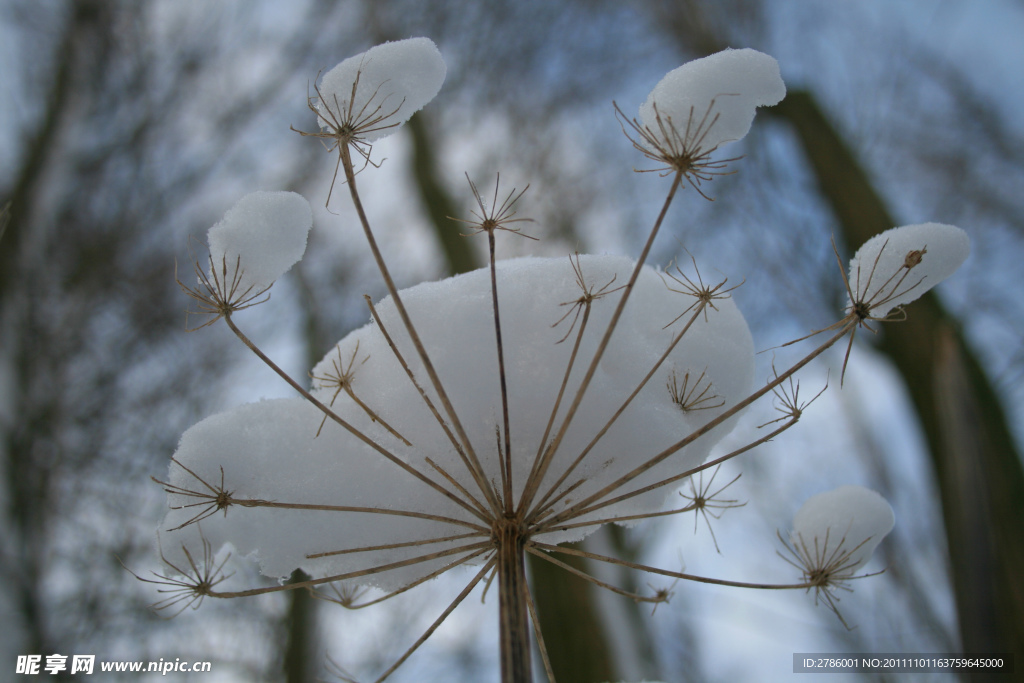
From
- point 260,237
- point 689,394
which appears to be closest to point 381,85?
point 260,237

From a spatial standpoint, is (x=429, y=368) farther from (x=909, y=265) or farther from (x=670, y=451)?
(x=909, y=265)

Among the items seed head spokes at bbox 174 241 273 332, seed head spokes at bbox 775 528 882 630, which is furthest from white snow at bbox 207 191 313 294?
seed head spokes at bbox 775 528 882 630

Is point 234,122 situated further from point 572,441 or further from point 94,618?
point 572,441

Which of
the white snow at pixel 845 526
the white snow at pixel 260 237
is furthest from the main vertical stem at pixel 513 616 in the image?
the white snow at pixel 845 526

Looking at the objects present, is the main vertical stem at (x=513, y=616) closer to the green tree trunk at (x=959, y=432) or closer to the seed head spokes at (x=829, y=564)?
the seed head spokes at (x=829, y=564)

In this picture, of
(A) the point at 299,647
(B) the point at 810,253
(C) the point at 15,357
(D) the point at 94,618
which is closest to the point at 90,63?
(C) the point at 15,357

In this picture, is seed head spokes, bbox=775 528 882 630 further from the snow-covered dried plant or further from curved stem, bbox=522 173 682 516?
curved stem, bbox=522 173 682 516
